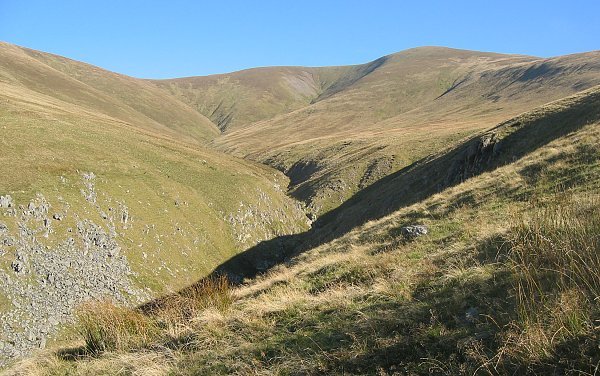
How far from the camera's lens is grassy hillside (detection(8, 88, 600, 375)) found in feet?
18.1

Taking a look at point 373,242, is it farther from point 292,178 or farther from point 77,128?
point 292,178

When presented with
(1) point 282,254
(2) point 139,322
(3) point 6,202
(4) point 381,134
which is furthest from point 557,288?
(4) point 381,134

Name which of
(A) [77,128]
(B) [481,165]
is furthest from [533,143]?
(A) [77,128]

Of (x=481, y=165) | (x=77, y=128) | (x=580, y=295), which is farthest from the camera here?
(x=77, y=128)

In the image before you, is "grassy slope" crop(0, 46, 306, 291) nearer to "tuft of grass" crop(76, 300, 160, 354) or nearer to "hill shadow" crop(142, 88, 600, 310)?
"hill shadow" crop(142, 88, 600, 310)

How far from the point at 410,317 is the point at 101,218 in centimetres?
3738

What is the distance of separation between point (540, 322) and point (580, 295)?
38.2 inches

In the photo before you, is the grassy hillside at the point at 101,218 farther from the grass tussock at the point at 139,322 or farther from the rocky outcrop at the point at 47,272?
the grass tussock at the point at 139,322

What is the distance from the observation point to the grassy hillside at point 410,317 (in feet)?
18.1

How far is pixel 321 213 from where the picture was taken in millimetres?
67812

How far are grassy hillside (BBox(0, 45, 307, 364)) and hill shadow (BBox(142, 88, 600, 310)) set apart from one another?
2702 mm

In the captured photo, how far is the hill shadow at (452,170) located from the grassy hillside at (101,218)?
270 cm

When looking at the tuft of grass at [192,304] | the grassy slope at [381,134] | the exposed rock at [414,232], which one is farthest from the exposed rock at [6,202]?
the grassy slope at [381,134]

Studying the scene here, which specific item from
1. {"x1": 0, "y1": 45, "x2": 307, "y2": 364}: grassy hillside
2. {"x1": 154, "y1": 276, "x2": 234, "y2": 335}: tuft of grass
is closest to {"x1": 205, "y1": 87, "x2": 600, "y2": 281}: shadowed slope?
{"x1": 0, "y1": 45, "x2": 307, "y2": 364}: grassy hillside
